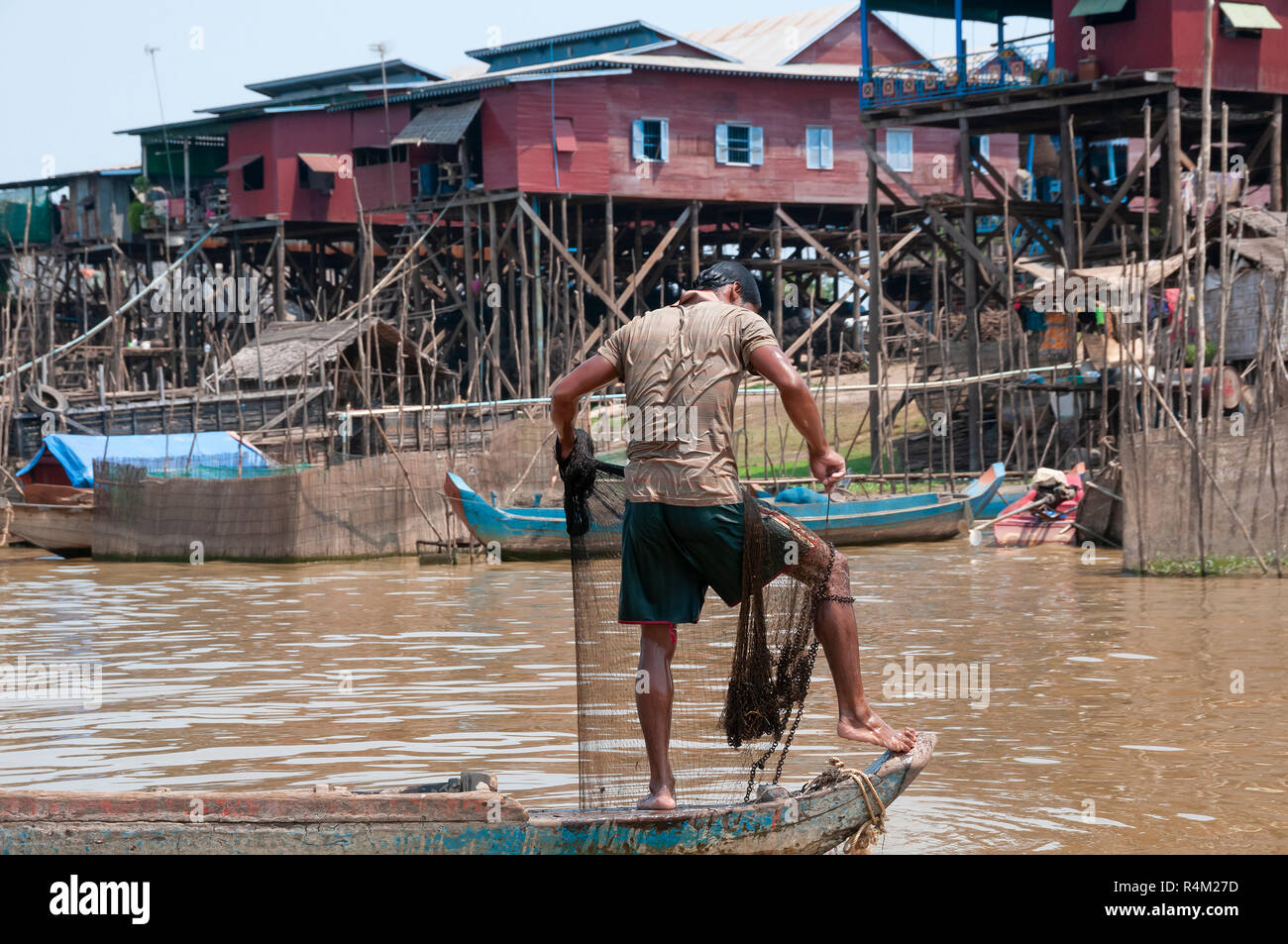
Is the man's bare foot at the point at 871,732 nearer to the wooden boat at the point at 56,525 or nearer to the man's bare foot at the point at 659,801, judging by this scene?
the man's bare foot at the point at 659,801

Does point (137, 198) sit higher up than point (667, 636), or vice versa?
point (137, 198)

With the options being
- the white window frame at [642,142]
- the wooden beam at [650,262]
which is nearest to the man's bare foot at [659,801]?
the wooden beam at [650,262]

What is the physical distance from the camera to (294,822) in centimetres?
518

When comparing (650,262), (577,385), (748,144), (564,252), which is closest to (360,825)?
(577,385)

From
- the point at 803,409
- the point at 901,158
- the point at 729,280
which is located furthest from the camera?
the point at 901,158

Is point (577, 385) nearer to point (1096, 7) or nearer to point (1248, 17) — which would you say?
point (1096, 7)

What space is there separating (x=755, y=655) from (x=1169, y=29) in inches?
775

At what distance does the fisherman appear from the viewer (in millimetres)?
5422

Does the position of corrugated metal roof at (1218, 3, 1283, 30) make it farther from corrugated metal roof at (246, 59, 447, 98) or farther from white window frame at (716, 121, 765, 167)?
corrugated metal roof at (246, 59, 447, 98)

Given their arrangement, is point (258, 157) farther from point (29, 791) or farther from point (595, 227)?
point (29, 791)

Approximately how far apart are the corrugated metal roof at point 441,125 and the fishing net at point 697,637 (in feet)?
83.3

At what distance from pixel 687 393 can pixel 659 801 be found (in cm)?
134

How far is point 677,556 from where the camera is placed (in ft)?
18.0
